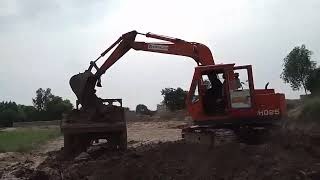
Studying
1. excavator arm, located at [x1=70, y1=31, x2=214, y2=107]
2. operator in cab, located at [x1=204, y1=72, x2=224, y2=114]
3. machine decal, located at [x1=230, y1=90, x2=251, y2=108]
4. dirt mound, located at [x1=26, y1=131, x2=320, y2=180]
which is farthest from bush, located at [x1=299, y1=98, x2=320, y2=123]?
machine decal, located at [x1=230, y1=90, x2=251, y2=108]

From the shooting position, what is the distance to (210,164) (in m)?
13.1

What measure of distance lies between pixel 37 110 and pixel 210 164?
128981mm

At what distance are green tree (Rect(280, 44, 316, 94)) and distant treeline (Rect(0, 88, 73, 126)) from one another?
4943cm

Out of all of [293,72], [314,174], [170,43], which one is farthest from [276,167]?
[293,72]

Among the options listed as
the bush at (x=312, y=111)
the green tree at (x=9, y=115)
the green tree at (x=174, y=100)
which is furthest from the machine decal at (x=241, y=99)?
the green tree at (x=9, y=115)

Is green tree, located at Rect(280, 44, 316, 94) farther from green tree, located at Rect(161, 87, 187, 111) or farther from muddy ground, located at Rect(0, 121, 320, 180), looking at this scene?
muddy ground, located at Rect(0, 121, 320, 180)

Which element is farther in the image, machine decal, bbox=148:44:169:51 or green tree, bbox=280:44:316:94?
green tree, bbox=280:44:316:94

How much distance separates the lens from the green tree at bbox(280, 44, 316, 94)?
53325mm

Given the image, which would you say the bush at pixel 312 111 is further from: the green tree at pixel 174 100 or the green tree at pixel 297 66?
the green tree at pixel 174 100

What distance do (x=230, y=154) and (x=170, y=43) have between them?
7454mm

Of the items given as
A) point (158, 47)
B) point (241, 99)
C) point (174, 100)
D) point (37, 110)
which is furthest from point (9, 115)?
point (241, 99)

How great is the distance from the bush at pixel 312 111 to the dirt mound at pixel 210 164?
32.0 feet

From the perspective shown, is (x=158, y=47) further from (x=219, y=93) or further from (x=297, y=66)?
(x=297, y=66)

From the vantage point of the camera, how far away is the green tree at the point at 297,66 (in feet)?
175
